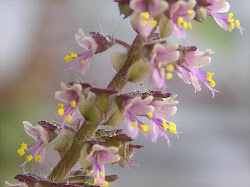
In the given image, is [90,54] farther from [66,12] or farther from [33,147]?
[66,12]

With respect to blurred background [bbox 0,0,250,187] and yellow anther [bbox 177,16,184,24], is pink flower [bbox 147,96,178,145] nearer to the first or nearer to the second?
yellow anther [bbox 177,16,184,24]

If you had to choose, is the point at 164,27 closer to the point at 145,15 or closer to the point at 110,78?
the point at 145,15

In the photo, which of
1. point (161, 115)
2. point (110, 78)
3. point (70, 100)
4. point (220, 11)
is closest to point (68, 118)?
point (70, 100)

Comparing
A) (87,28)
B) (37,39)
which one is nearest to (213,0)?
(37,39)

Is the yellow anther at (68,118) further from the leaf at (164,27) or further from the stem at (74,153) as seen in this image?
the leaf at (164,27)

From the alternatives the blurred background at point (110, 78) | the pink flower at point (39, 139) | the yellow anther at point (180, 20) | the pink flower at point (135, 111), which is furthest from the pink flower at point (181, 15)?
the blurred background at point (110, 78)

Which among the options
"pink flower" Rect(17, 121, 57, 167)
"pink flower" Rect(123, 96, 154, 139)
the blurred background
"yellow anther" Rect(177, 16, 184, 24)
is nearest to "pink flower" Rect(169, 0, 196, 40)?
"yellow anther" Rect(177, 16, 184, 24)
